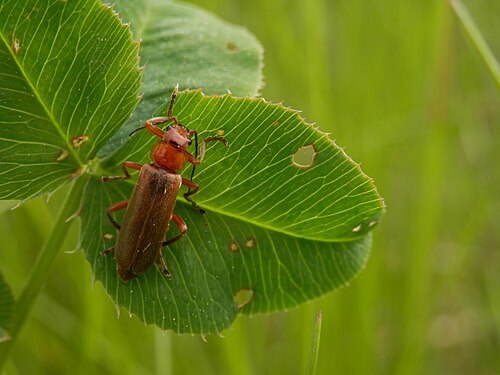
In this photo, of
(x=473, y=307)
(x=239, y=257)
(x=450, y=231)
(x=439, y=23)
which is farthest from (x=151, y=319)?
(x=450, y=231)

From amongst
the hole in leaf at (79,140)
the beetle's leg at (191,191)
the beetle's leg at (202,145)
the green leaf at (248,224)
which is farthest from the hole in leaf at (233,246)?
the hole in leaf at (79,140)

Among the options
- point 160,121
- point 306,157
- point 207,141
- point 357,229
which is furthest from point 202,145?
point 306,157

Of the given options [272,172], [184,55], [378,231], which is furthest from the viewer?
[378,231]

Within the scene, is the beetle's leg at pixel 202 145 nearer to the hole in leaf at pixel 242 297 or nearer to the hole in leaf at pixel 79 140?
the hole in leaf at pixel 79 140

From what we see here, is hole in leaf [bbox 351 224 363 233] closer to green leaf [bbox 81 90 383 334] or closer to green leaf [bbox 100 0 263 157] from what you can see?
green leaf [bbox 81 90 383 334]

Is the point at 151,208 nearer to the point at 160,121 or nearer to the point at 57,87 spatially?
the point at 160,121

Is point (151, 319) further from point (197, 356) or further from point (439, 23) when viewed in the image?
point (439, 23)

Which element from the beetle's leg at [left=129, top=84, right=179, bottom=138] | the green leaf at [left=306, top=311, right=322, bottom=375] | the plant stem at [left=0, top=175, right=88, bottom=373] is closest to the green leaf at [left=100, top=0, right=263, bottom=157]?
the beetle's leg at [left=129, top=84, right=179, bottom=138]
